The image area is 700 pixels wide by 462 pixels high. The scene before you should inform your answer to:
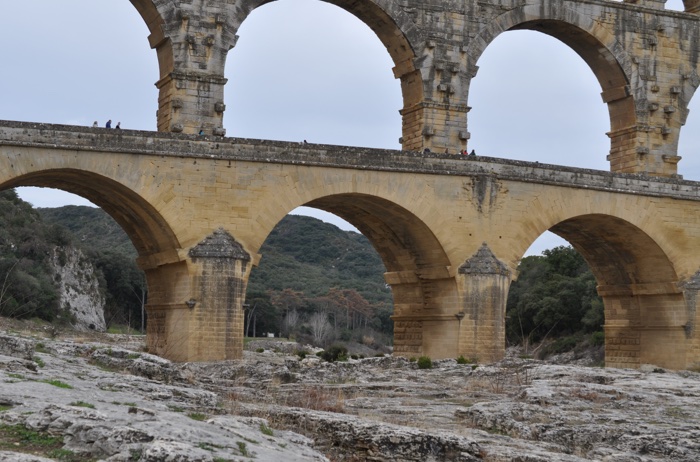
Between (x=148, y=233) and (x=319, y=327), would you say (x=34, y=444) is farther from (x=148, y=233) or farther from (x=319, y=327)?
(x=319, y=327)

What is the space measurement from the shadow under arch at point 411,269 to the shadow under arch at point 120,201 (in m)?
3.57

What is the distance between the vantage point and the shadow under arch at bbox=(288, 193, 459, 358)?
27672mm

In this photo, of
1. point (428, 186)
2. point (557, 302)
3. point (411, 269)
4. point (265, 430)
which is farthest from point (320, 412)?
point (557, 302)

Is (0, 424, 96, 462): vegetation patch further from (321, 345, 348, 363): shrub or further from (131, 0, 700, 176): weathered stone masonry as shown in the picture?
(321, 345, 348, 363): shrub

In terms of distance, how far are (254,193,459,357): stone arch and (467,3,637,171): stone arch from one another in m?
4.89

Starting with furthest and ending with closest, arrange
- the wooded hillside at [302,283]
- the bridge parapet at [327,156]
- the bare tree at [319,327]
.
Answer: the bare tree at [319,327]
the wooded hillside at [302,283]
the bridge parapet at [327,156]

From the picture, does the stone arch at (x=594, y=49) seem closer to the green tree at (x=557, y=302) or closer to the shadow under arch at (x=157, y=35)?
the shadow under arch at (x=157, y=35)

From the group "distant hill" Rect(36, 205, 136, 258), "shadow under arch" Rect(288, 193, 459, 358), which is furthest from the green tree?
"distant hill" Rect(36, 205, 136, 258)

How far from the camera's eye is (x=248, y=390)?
18.2 m

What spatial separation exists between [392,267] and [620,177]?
21.0ft

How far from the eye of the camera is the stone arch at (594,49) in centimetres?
3047

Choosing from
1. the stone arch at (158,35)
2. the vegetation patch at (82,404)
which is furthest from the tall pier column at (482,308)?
the vegetation patch at (82,404)

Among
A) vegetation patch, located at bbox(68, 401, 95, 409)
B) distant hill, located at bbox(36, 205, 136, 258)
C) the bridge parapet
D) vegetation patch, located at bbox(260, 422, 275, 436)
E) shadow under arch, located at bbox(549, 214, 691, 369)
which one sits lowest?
vegetation patch, located at bbox(260, 422, 275, 436)

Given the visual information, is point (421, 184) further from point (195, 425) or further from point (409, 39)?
point (195, 425)
